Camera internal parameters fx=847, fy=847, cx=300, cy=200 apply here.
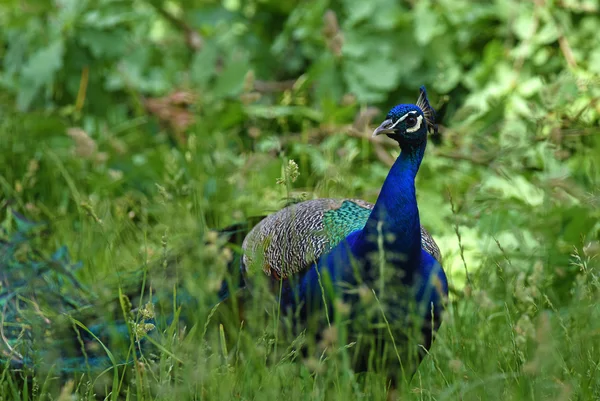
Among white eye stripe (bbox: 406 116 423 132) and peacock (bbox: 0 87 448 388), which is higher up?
white eye stripe (bbox: 406 116 423 132)

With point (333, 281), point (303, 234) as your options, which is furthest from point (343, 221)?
point (333, 281)

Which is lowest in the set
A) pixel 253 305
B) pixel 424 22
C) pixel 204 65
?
pixel 253 305

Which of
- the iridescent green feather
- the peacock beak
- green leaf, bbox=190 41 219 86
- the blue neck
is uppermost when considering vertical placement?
the peacock beak

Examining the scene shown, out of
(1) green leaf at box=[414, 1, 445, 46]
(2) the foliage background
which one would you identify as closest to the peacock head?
(2) the foliage background

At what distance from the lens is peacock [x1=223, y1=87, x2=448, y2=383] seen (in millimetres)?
2184

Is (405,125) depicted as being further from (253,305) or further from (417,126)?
(253,305)

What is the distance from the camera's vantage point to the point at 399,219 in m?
2.22

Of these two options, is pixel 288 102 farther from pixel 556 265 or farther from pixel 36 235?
pixel 556 265

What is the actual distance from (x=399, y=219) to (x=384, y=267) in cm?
15

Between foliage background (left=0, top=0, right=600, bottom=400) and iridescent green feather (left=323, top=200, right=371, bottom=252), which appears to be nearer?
iridescent green feather (left=323, top=200, right=371, bottom=252)

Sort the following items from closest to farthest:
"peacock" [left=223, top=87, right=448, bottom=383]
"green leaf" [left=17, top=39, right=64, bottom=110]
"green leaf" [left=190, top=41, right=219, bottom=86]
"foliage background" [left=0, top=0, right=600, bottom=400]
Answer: "peacock" [left=223, top=87, right=448, bottom=383] < "foliage background" [left=0, top=0, right=600, bottom=400] < "green leaf" [left=17, top=39, right=64, bottom=110] < "green leaf" [left=190, top=41, right=219, bottom=86]

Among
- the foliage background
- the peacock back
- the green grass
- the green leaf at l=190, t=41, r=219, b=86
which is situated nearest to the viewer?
the green grass

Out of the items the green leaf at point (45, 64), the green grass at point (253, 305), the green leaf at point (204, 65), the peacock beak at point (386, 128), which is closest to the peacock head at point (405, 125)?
the peacock beak at point (386, 128)

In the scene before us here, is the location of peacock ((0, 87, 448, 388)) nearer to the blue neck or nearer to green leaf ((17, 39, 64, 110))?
the blue neck
